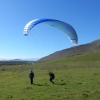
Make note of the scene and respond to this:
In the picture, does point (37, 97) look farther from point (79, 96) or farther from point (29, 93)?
point (79, 96)

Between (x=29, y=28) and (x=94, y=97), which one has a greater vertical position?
(x=29, y=28)

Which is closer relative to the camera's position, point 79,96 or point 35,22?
point 79,96

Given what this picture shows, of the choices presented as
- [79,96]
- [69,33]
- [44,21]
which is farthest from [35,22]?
[79,96]

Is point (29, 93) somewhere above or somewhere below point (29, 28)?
below

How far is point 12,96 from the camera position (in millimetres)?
18953

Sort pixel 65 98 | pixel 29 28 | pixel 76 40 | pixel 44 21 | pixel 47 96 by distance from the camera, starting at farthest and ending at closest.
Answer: pixel 76 40
pixel 44 21
pixel 29 28
pixel 47 96
pixel 65 98

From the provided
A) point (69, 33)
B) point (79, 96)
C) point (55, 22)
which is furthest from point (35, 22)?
point (79, 96)

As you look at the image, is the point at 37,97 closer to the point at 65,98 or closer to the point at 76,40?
the point at 65,98

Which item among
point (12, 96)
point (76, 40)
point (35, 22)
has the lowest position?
point (12, 96)

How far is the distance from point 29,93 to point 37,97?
1.96 metres

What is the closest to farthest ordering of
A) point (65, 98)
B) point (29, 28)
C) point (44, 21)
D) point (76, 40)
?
point (65, 98), point (29, 28), point (44, 21), point (76, 40)

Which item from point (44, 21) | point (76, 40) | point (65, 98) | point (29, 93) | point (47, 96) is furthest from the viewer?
point (76, 40)

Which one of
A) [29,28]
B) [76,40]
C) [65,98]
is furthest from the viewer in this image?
[76,40]

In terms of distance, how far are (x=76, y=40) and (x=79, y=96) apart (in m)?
20.7
